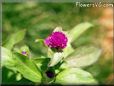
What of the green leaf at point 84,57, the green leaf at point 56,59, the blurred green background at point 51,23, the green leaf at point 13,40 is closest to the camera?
the green leaf at point 56,59

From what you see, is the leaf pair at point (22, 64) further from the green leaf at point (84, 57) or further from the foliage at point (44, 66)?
the green leaf at point (84, 57)

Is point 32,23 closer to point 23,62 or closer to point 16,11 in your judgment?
point 16,11

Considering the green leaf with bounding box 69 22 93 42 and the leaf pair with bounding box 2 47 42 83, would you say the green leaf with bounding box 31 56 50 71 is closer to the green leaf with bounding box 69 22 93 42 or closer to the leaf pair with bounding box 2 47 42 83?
the leaf pair with bounding box 2 47 42 83

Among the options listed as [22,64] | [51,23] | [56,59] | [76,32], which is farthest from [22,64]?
[51,23]

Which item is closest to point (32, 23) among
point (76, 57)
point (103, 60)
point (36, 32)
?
point (36, 32)

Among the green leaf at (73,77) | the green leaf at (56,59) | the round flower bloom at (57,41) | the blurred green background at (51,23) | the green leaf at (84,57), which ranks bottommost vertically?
the blurred green background at (51,23)

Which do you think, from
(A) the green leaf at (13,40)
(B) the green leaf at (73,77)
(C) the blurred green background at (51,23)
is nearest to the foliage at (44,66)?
(B) the green leaf at (73,77)

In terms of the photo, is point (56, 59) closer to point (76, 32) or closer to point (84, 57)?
point (84, 57)
